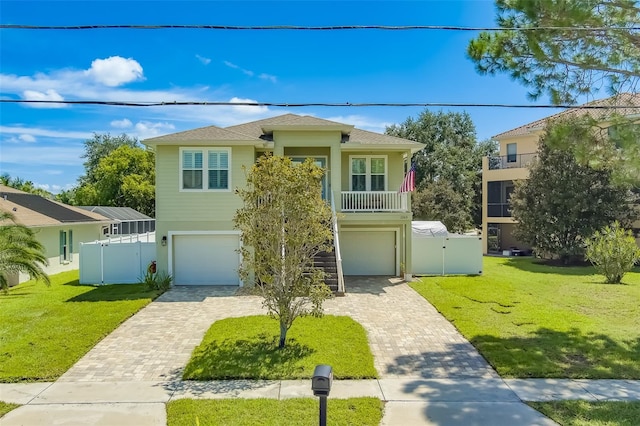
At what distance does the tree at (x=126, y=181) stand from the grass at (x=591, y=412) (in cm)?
4109

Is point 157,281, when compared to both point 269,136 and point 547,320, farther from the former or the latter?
point 547,320

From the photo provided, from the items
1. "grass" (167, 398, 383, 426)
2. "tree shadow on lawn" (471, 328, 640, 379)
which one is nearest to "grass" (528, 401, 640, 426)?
"tree shadow on lawn" (471, 328, 640, 379)

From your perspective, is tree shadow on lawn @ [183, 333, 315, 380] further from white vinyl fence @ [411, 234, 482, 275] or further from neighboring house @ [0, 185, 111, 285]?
neighboring house @ [0, 185, 111, 285]

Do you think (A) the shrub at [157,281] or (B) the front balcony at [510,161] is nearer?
(A) the shrub at [157,281]

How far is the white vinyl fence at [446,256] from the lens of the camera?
18531 mm

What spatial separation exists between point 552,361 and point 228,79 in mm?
8927

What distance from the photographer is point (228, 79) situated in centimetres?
997

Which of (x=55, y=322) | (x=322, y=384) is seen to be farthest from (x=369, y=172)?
(x=322, y=384)

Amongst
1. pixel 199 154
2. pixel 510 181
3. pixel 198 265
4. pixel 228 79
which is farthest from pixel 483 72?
pixel 510 181

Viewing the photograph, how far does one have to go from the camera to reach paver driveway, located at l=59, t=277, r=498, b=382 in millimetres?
7773

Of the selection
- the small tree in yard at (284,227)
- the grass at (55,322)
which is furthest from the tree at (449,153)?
the small tree in yard at (284,227)

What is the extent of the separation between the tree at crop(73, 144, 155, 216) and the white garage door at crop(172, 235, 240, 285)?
92.7ft

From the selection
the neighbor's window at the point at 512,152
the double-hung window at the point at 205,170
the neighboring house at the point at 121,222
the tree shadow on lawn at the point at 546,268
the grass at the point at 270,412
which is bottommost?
the tree shadow on lawn at the point at 546,268

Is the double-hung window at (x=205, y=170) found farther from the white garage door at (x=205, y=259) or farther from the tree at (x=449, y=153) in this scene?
the tree at (x=449, y=153)
